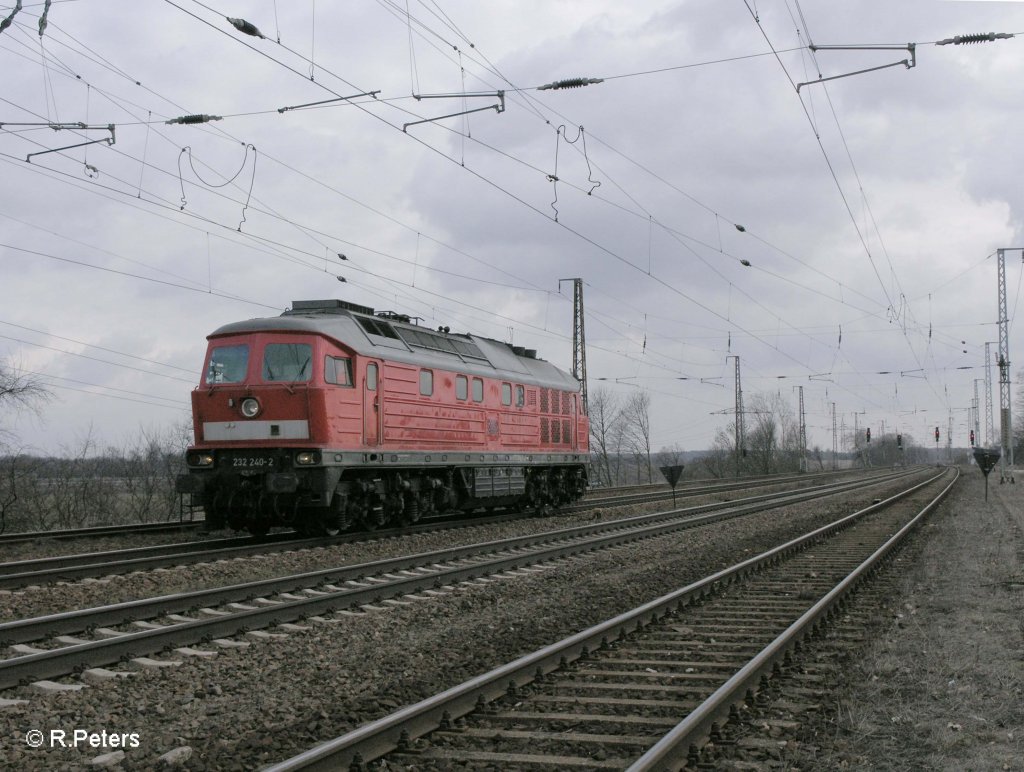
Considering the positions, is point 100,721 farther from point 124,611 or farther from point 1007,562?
point 1007,562

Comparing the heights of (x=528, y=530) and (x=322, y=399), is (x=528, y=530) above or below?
below

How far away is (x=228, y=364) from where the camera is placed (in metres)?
Result: 16.6

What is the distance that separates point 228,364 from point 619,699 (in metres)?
11.7

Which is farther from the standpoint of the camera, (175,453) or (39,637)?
(175,453)

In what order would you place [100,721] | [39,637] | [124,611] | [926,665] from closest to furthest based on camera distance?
[100,721]
[926,665]
[39,637]
[124,611]

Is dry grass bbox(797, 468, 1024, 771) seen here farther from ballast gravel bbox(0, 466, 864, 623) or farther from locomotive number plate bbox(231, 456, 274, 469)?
locomotive number plate bbox(231, 456, 274, 469)

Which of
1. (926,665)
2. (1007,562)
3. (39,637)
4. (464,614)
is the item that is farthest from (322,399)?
(1007,562)

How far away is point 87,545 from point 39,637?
8662 millimetres

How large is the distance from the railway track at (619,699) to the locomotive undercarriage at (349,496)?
7.46m

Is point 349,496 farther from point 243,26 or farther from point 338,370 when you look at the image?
point 243,26

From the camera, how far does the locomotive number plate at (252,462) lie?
15844 millimetres

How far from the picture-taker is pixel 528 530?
20656mm

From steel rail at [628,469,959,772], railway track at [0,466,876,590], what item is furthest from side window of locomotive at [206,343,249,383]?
steel rail at [628,469,959,772]

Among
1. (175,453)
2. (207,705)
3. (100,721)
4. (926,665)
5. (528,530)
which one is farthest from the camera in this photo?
(175,453)
